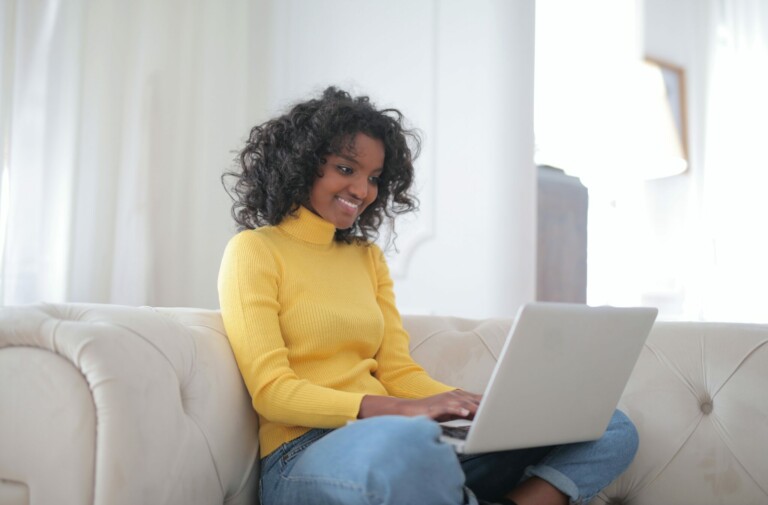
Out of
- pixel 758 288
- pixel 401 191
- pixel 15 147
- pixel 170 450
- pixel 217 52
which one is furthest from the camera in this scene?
pixel 758 288

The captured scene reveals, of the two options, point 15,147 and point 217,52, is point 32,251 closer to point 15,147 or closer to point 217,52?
point 15,147

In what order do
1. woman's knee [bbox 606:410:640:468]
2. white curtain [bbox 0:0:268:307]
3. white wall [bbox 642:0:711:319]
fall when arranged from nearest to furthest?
woman's knee [bbox 606:410:640:468]
white curtain [bbox 0:0:268:307]
white wall [bbox 642:0:711:319]

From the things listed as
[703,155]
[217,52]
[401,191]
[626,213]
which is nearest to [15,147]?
[217,52]

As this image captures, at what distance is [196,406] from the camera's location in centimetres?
117

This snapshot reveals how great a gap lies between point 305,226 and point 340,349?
0.25m

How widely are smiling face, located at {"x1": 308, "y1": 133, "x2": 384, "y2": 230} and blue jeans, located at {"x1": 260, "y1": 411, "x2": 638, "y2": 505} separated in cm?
44

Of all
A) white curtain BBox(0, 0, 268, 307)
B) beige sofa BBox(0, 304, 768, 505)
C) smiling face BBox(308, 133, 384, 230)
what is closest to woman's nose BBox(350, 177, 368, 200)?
smiling face BBox(308, 133, 384, 230)

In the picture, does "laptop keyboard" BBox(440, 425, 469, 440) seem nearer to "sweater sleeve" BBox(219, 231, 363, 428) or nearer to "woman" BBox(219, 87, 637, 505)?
"woman" BBox(219, 87, 637, 505)

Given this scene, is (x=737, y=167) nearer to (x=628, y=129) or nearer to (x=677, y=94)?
(x=677, y=94)

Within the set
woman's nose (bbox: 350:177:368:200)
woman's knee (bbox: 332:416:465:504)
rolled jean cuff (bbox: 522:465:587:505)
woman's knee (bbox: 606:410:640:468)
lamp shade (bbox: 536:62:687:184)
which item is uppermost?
lamp shade (bbox: 536:62:687:184)

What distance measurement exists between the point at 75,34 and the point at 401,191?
0.94 m

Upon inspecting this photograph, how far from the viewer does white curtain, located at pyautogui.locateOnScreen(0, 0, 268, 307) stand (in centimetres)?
191

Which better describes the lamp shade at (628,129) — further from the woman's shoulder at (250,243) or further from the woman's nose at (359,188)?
the woman's shoulder at (250,243)

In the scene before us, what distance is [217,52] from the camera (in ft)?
7.98
